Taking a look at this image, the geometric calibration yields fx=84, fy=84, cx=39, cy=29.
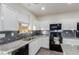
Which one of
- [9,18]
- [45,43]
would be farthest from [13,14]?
[45,43]

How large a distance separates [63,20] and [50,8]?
0.29 metres

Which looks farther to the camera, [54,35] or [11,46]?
[54,35]

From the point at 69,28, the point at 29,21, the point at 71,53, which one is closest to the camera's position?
the point at 71,53

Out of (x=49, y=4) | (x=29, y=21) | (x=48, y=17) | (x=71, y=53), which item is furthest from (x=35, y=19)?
(x=71, y=53)

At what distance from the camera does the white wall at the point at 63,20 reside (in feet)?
4.23

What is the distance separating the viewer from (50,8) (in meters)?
1.33

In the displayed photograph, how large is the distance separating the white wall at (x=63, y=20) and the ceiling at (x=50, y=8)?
0.06 meters

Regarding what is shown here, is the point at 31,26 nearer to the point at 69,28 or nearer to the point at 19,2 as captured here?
the point at 19,2

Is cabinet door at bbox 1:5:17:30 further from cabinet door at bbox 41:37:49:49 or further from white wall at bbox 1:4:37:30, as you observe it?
cabinet door at bbox 41:37:49:49

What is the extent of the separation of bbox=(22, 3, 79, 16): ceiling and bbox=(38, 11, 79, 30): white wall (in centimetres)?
6

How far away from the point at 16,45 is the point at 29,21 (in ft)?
1.52

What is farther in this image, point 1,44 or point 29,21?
point 29,21

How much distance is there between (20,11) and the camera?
1.32 m

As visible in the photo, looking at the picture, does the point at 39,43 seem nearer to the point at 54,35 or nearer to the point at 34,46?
the point at 34,46
